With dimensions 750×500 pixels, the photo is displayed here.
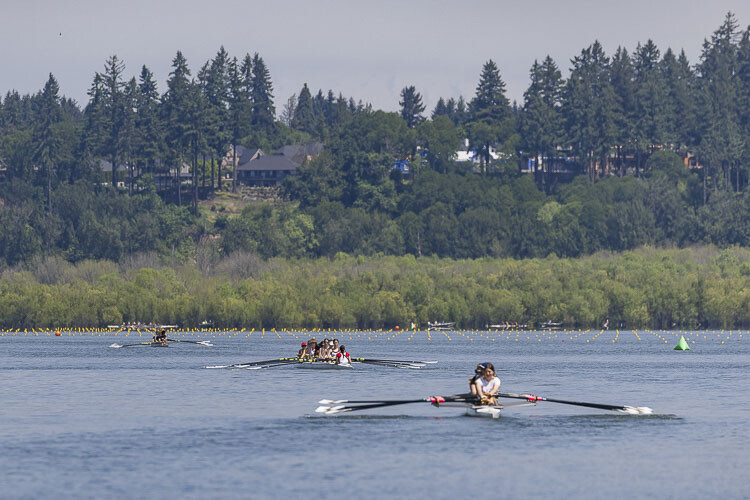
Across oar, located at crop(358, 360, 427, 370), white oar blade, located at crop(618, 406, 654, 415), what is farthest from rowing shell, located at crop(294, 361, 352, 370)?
white oar blade, located at crop(618, 406, 654, 415)

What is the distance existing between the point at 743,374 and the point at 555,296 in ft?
266

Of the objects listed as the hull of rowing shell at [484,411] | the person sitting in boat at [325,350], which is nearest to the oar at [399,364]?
the person sitting in boat at [325,350]

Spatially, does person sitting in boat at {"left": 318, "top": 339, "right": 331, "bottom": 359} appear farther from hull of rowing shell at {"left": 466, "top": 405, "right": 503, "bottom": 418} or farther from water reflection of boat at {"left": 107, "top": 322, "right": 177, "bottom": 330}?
water reflection of boat at {"left": 107, "top": 322, "right": 177, "bottom": 330}

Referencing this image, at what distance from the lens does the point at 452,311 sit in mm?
163875

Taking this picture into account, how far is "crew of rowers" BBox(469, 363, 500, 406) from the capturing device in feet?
174

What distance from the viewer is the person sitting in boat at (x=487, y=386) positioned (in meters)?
53.2

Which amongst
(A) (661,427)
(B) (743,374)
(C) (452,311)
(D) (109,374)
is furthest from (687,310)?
(A) (661,427)

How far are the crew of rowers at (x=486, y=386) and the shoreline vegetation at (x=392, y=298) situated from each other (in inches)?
4112

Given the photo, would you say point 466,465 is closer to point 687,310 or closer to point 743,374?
point 743,374

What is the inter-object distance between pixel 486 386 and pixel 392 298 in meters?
110

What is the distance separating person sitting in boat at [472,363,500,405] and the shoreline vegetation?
10445 centimetres

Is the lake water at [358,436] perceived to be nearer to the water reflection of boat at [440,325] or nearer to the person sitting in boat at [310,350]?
the person sitting in boat at [310,350]

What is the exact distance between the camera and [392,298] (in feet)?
535

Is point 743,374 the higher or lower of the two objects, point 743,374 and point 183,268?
the lower
